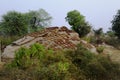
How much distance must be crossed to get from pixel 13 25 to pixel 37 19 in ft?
11.1

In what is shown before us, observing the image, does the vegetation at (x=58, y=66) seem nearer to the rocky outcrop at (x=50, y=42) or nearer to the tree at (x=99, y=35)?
the rocky outcrop at (x=50, y=42)

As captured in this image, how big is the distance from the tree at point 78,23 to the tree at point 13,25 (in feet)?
16.5

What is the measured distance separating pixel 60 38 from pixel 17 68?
835 cm

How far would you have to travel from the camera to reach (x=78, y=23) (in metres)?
32.0

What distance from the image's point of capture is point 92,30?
32.8 meters

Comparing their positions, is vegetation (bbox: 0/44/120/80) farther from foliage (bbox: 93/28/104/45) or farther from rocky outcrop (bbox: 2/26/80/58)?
foliage (bbox: 93/28/104/45)

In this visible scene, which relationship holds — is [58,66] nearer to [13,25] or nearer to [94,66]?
[94,66]

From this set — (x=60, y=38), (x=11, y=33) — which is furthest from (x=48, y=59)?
(x=11, y=33)

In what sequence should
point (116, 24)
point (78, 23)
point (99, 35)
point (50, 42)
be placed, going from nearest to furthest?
point (50, 42), point (116, 24), point (99, 35), point (78, 23)

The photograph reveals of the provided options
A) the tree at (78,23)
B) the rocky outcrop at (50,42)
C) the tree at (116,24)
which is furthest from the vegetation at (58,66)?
the tree at (78,23)

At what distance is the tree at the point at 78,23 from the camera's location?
31938 mm

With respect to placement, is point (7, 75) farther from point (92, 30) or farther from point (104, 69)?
point (92, 30)

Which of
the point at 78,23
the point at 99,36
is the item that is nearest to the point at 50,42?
the point at 99,36

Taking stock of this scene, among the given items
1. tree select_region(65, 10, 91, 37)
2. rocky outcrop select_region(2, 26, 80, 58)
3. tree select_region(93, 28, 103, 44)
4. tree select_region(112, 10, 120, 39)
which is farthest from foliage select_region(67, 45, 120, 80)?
tree select_region(65, 10, 91, 37)
